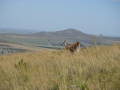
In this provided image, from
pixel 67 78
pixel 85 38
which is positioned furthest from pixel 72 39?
pixel 67 78

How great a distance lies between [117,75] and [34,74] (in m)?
1.98

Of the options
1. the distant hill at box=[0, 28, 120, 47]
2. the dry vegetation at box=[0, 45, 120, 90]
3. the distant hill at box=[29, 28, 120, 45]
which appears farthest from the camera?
the distant hill at box=[0, 28, 120, 47]

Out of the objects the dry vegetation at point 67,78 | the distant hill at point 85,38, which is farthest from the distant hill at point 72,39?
the dry vegetation at point 67,78

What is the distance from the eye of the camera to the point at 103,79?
5.16m

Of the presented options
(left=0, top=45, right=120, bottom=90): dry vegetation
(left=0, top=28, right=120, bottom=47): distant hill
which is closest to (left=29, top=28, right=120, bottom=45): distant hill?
(left=0, top=28, right=120, bottom=47): distant hill

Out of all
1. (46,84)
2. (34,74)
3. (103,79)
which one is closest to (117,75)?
(103,79)

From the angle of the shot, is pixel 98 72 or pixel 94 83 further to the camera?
pixel 98 72

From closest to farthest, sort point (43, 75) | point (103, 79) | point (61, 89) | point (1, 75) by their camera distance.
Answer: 1. point (61, 89)
2. point (103, 79)
3. point (43, 75)
4. point (1, 75)

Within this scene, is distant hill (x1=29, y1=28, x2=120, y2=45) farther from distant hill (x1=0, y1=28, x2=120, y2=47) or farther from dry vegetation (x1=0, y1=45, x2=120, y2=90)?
dry vegetation (x1=0, y1=45, x2=120, y2=90)

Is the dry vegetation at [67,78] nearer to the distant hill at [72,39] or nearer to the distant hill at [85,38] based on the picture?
the distant hill at [85,38]

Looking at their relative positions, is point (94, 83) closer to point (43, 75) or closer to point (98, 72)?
point (98, 72)

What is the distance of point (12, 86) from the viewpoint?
5055 mm

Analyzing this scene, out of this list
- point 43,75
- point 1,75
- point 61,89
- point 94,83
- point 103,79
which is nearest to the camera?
point 61,89

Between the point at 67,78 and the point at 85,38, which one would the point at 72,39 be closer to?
the point at 85,38
